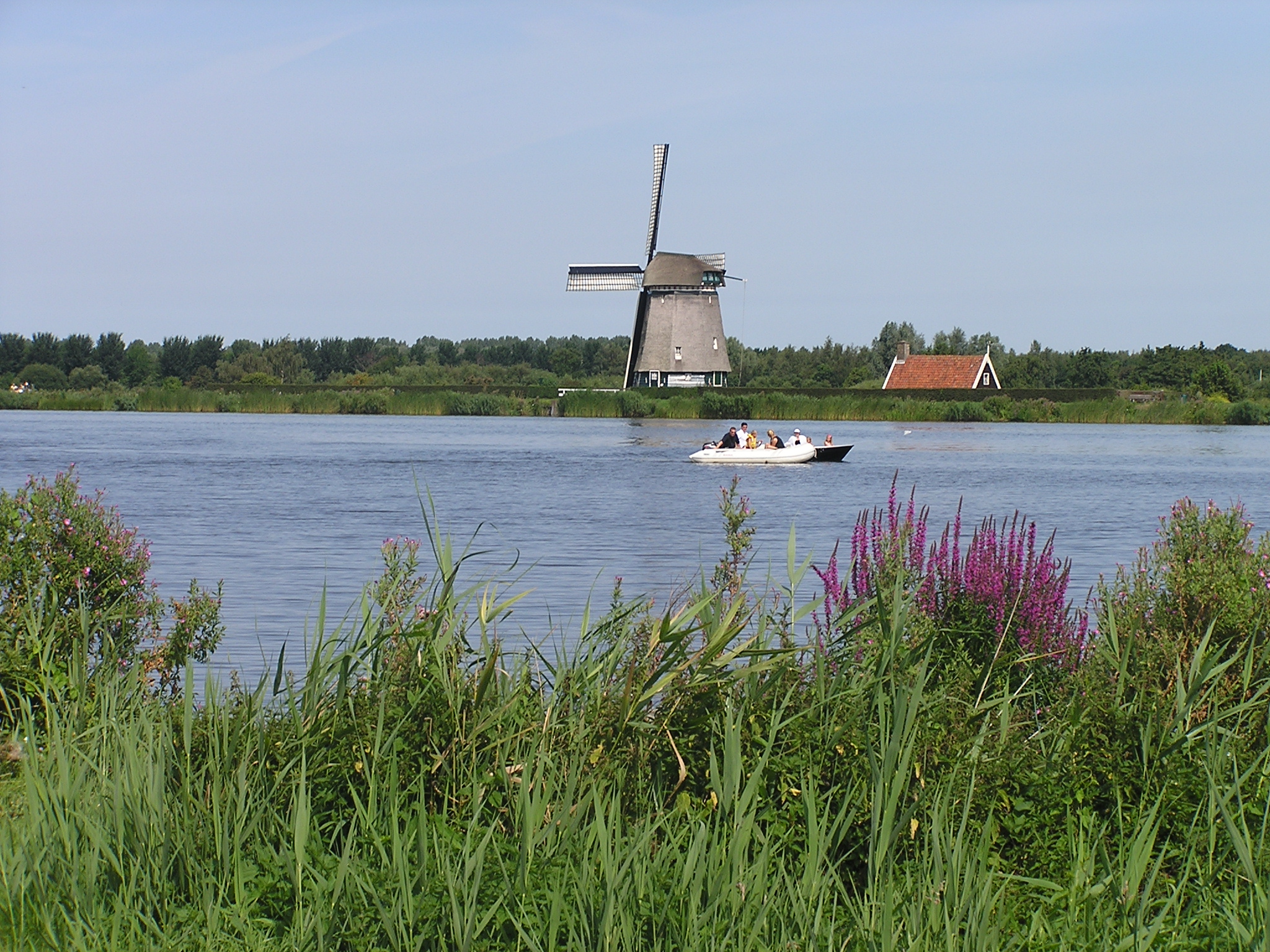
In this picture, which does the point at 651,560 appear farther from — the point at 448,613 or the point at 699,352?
the point at 699,352

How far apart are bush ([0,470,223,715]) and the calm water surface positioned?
38.6 inches

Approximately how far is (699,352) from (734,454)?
31.3 m

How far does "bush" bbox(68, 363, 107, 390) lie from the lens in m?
97.3

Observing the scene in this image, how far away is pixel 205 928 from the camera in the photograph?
11.5 feet

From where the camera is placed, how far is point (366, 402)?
230 ft

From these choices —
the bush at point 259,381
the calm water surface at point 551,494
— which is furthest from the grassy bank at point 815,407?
the bush at point 259,381

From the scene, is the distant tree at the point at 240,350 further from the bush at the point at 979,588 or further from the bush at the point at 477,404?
the bush at the point at 979,588

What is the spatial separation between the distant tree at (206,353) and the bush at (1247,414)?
80783mm

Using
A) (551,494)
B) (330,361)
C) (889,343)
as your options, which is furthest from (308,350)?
(551,494)

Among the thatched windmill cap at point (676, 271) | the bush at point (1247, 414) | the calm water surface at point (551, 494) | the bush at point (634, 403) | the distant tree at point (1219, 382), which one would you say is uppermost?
the thatched windmill cap at point (676, 271)

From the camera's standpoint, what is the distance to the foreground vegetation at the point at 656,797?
350 cm

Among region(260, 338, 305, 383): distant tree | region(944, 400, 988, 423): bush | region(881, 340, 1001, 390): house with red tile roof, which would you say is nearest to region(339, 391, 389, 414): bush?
region(881, 340, 1001, 390): house with red tile roof

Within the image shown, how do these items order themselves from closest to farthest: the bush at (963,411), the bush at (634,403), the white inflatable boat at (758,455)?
the white inflatable boat at (758,455) → the bush at (634,403) → the bush at (963,411)

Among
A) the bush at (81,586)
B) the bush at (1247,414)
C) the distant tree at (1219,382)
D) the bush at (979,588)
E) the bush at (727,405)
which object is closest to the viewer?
the bush at (979,588)
